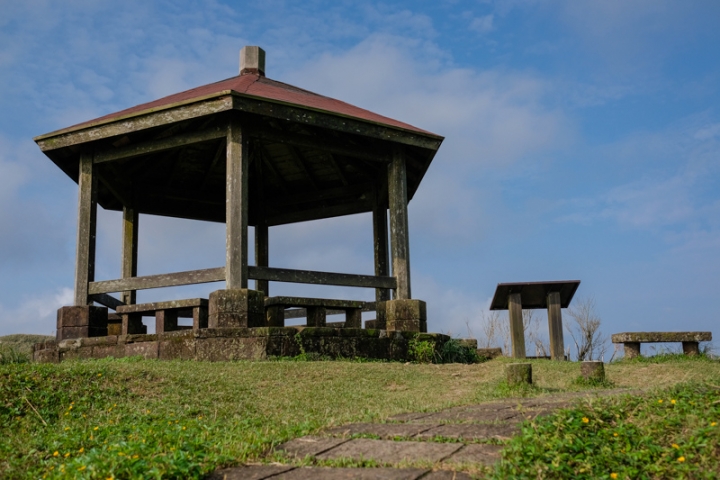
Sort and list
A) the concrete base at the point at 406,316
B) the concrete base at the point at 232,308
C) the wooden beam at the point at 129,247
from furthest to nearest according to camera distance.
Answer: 1. the wooden beam at the point at 129,247
2. the concrete base at the point at 406,316
3. the concrete base at the point at 232,308

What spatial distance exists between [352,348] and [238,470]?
6578mm

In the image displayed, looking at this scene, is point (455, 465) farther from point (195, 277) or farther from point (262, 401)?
point (195, 277)

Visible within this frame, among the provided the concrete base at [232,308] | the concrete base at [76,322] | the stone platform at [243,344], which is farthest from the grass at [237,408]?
the concrete base at [76,322]

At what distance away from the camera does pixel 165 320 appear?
39.3 ft

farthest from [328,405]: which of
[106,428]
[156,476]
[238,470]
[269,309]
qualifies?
[269,309]

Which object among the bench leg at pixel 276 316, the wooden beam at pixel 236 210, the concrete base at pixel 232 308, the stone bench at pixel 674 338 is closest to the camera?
the concrete base at pixel 232 308

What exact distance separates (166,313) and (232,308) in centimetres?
206

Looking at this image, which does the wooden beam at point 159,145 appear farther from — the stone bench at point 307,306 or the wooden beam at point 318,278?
the stone bench at point 307,306

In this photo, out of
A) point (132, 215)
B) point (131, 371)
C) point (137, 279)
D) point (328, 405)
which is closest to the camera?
point (328, 405)

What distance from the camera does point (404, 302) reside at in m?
12.0

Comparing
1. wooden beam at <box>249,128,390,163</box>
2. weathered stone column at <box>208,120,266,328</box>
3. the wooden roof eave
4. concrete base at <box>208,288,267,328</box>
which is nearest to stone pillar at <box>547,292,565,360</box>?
the wooden roof eave

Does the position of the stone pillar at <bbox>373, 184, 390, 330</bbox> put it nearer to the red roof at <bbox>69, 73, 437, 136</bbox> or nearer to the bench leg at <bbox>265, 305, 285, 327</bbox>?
the red roof at <bbox>69, 73, 437, 136</bbox>

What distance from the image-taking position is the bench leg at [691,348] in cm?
1312

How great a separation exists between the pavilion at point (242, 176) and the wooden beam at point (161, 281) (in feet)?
0.07
